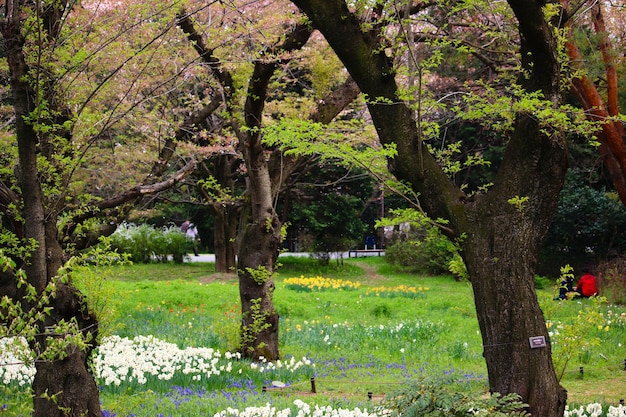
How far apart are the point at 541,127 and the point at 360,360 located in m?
4.95

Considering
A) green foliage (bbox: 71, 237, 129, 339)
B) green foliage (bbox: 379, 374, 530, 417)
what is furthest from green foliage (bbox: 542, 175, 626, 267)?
green foliage (bbox: 71, 237, 129, 339)

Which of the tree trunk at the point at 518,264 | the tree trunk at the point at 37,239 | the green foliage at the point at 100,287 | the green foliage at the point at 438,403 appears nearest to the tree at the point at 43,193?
the tree trunk at the point at 37,239

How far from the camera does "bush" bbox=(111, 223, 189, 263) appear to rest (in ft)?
80.3

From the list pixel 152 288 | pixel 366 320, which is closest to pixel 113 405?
pixel 366 320

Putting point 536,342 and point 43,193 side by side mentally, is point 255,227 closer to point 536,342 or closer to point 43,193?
point 43,193

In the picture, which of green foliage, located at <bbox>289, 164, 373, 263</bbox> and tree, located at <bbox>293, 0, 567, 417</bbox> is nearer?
tree, located at <bbox>293, 0, 567, 417</bbox>

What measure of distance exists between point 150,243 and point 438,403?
21956 millimetres

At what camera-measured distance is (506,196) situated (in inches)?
188

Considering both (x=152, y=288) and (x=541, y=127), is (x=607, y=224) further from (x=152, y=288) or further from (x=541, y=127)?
(x=541, y=127)

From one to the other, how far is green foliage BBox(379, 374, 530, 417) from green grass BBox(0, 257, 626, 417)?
160 cm

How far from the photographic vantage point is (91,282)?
562 centimetres

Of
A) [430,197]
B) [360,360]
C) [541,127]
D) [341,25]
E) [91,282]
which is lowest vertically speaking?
[360,360]

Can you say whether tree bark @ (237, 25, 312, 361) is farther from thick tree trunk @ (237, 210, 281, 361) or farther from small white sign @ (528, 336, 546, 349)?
small white sign @ (528, 336, 546, 349)

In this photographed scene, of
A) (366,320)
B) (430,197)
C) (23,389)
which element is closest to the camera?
(430,197)
